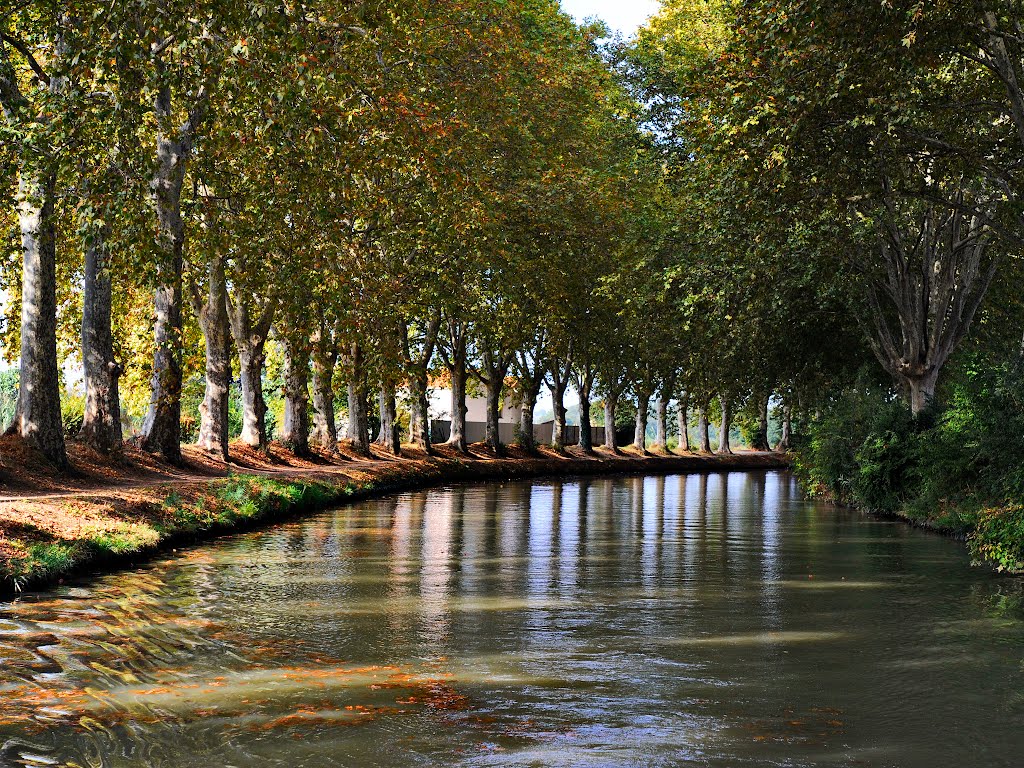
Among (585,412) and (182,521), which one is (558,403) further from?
(182,521)

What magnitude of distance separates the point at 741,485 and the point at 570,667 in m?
39.8

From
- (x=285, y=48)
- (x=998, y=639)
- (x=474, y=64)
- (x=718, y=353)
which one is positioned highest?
(x=474, y=64)

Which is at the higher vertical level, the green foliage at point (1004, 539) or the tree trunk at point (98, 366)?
the tree trunk at point (98, 366)

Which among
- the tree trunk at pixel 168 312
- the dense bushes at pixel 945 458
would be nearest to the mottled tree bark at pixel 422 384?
the tree trunk at pixel 168 312

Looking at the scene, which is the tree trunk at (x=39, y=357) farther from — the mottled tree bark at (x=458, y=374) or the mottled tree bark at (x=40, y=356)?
the mottled tree bark at (x=458, y=374)

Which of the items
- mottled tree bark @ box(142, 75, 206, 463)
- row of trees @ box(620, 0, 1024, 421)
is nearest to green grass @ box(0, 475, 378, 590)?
mottled tree bark @ box(142, 75, 206, 463)

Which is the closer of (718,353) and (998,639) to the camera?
(998,639)

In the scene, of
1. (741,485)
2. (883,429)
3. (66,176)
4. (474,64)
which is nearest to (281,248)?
(66,176)

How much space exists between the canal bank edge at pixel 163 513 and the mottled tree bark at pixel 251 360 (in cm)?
318

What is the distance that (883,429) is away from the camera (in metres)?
29.2

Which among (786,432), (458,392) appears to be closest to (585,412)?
(458,392)

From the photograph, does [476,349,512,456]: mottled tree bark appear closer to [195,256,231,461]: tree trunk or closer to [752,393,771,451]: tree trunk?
[195,256,231,461]: tree trunk

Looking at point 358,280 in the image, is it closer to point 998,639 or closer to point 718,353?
point 718,353

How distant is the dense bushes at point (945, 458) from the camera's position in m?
18.3
